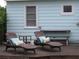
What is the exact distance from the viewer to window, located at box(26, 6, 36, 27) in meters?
16.3

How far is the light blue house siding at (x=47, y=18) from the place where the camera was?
16.0m

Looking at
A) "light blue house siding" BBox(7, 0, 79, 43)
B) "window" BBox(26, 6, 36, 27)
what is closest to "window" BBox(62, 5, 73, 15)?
"light blue house siding" BBox(7, 0, 79, 43)

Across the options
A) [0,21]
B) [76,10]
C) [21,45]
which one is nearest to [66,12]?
[76,10]

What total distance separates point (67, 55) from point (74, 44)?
454 centimetres

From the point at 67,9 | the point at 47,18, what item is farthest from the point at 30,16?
the point at 67,9

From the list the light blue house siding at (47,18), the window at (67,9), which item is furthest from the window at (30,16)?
the window at (67,9)

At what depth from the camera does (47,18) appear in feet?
52.8

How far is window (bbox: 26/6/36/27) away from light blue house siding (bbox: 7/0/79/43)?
0.26 metres

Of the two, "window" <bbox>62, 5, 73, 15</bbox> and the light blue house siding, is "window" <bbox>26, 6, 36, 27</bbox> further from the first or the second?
"window" <bbox>62, 5, 73, 15</bbox>

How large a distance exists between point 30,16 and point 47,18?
0.94 m

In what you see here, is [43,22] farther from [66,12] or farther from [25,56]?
[25,56]

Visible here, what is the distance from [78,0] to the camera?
15898 mm

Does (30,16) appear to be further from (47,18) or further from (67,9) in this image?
(67,9)

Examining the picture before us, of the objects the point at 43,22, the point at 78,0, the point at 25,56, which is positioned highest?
the point at 78,0
